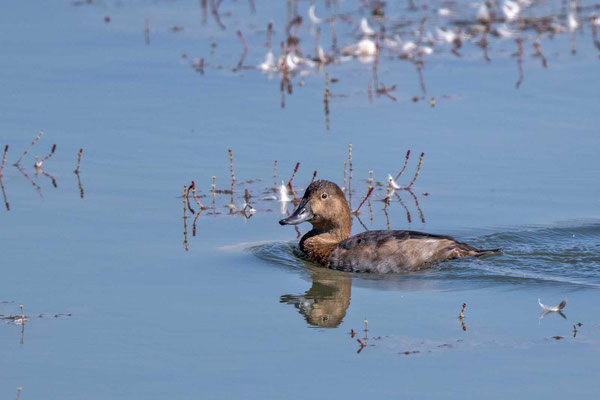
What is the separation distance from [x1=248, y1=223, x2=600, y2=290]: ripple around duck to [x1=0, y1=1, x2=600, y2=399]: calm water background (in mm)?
26

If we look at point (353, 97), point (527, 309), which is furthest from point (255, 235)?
point (353, 97)

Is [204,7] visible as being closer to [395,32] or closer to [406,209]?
[395,32]

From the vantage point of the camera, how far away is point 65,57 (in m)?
18.1

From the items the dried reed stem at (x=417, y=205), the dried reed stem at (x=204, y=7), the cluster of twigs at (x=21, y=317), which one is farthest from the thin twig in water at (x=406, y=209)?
the dried reed stem at (x=204, y=7)

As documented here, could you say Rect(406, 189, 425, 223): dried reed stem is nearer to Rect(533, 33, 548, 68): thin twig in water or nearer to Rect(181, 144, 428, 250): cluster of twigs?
Rect(181, 144, 428, 250): cluster of twigs

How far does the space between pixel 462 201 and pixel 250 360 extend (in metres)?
4.71

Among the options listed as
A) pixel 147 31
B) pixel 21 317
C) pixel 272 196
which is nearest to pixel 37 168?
pixel 272 196

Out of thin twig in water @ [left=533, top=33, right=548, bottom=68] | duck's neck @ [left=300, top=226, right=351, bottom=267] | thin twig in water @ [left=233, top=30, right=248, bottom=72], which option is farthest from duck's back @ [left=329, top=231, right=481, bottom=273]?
thin twig in water @ [left=533, top=33, right=548, bottom=68]

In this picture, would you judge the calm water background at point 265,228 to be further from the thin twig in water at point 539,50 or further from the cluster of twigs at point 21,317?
the thin twig in water at point 539,50

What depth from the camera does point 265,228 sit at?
11.7 meters

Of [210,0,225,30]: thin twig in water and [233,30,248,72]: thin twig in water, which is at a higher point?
[210,0,225,30]: thin twig in water

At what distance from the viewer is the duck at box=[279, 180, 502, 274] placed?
1062 centimetres

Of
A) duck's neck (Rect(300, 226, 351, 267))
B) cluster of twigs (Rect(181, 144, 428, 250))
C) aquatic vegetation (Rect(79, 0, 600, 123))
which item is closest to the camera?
duck's neck (Rect(300, 226, 351, 267))

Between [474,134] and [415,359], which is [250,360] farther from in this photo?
[474,134]
